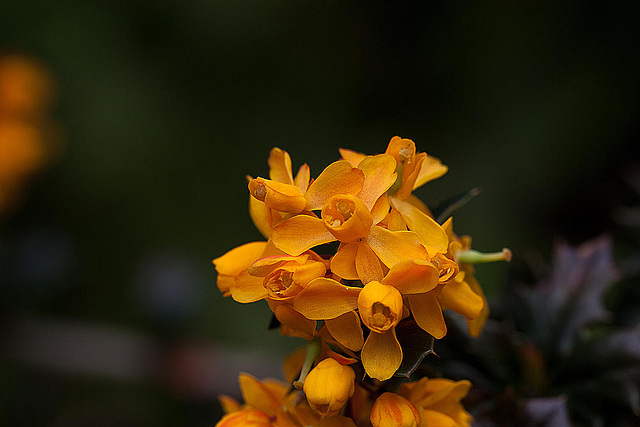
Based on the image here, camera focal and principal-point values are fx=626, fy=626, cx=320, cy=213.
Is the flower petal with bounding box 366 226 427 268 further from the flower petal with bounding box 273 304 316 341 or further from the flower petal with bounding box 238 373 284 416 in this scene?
the flower petal with bounding box 238 373 284 416

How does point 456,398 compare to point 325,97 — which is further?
point 325,97

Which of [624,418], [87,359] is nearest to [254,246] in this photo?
[624,418]

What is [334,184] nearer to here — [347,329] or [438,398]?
[347,329]

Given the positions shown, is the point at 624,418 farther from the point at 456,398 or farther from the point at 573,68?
the point at 573,68

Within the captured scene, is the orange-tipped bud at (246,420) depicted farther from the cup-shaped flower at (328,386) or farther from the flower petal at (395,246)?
the flower petal at (395,246)


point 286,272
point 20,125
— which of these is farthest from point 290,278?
point 20,125
